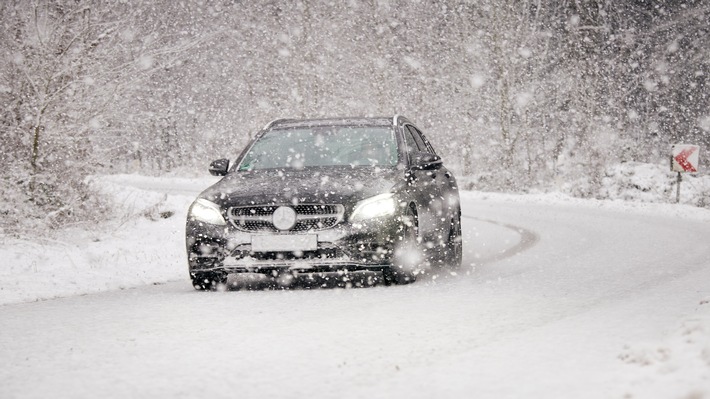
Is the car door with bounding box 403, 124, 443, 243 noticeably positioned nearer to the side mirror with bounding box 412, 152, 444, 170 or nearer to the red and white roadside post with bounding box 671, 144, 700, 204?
the side mirror with bounding box 412, 152, 444, 170

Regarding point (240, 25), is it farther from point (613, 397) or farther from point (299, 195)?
point (613, 397)

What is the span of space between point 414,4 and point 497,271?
30290 millimetres

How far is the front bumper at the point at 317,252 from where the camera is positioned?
815 centimetres

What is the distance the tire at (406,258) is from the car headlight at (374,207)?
0.23 m

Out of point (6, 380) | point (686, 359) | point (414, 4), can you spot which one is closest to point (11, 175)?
point (6, 380)

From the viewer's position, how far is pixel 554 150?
34375mm

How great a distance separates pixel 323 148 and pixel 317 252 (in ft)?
6.15

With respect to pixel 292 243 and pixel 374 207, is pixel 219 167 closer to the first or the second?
pixel 292 243

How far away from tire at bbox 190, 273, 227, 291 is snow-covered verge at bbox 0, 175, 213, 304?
3.57ft

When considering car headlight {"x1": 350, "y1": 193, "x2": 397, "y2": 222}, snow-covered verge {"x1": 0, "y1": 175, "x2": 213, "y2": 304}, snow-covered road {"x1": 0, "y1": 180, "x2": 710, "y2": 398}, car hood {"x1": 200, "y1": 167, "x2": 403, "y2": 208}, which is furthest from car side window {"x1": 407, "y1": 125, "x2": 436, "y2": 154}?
snow-covered verge {"x1": 0, "y1": 175, "x2": 213, "y2": 304}

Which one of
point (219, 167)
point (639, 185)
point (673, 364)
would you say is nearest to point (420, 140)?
point (219, 167)

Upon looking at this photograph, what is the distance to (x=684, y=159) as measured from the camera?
22984mm

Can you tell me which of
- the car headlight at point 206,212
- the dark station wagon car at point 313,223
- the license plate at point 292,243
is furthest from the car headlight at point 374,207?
the car headlight at point 206,212

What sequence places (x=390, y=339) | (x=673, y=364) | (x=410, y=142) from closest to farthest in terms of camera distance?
1. (x=673, y=364)
2. (x=390, y=339)
3. (x=410, y=142)
